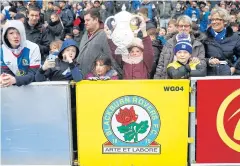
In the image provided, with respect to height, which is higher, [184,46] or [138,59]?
[184,46]

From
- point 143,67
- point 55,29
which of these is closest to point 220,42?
point 143,67

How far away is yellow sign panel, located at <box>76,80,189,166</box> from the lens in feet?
16.5

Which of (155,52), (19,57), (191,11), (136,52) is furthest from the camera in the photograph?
(191,11)

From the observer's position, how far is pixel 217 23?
5840 millimetres

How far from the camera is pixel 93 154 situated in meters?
5.24

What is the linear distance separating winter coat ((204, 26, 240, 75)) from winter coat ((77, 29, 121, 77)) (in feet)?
4.45

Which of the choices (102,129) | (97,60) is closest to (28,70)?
(97,60)

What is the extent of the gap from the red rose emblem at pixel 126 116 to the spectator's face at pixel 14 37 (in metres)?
1.66

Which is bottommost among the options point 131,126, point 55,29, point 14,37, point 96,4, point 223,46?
point 131,126

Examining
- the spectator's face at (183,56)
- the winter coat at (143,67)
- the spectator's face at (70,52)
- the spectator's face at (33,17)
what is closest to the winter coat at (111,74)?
the winter coat at (143,67)

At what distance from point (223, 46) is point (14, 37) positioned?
2.95 metres

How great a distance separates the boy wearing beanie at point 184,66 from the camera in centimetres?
518

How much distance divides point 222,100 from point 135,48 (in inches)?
53.8

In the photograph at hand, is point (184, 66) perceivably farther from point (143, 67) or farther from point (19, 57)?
point (19, 57)
